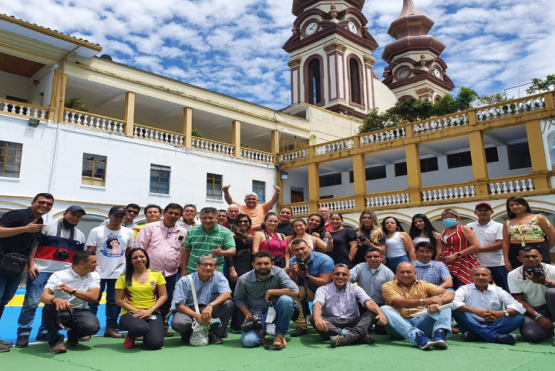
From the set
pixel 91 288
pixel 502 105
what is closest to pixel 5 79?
pixel 91 288

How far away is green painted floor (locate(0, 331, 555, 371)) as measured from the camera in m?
3.68

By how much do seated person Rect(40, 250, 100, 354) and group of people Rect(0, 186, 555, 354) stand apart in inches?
0.5

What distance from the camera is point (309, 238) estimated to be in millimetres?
5973

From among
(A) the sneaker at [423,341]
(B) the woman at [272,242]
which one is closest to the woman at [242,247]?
(B) the woman at [272,242]

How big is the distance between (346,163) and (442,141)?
524cm

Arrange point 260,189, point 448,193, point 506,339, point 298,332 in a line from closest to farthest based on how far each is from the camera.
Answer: point 506,339 → point 298,332 → point 448,193 → point 260,189

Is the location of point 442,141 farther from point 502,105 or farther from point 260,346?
point 260,346

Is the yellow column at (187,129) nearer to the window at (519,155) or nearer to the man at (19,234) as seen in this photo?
the man at (19,234)

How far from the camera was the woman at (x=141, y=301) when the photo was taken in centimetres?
456

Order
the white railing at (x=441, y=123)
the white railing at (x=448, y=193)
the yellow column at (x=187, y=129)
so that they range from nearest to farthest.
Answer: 1. the white railing at (x=448, y=193)
2. the white railing at (x=441, y=123)
3. the yellow column at (x=187, y=129)

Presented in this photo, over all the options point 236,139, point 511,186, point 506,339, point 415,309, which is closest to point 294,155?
point 236,139

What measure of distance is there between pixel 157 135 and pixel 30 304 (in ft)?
43.8

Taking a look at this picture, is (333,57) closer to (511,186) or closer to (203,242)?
(511,186)

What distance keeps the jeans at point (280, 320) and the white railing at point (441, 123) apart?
1468 centimetres
